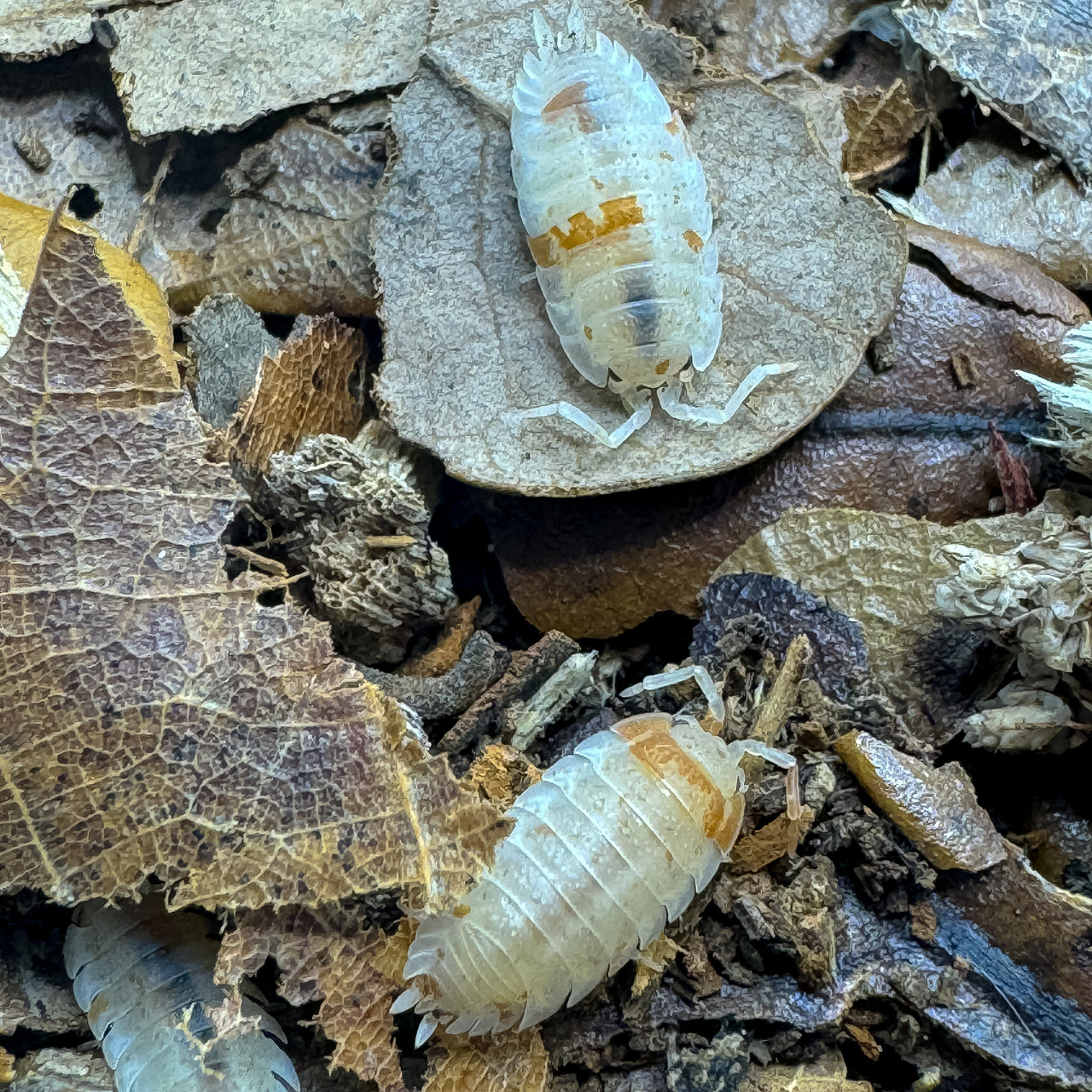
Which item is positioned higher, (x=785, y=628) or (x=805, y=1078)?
(x=785, y=628)

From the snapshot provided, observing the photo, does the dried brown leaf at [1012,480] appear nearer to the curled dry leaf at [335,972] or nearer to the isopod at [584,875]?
the isopod at [584,875]

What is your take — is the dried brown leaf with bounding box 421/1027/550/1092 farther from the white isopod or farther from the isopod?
the white isopod

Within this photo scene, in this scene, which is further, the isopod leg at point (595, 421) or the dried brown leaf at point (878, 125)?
the dried brown leaf at point (878, 125)

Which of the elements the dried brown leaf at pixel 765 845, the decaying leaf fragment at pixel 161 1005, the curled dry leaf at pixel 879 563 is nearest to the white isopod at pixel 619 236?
the curled dry leaf at pixel 879 563

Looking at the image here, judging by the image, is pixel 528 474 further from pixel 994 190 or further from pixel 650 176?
pixel 994 190

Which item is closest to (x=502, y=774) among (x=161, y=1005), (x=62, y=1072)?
(x=161, y=1005)

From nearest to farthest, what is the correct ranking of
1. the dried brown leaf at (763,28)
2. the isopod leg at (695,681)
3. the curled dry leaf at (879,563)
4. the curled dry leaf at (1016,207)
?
the isopod leg at (695,681) → the curled dry leaf at (879,563) → the curled dry leaf at (1016,207) → the dried brown leaf at (763,28)

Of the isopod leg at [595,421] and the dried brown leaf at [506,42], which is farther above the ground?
the dried brown leaf at [506,42]

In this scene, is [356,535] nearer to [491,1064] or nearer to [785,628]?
[785,628]
